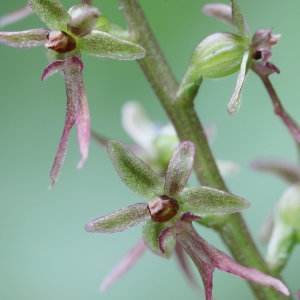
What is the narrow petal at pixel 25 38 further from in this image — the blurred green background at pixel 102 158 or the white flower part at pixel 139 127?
the blurred green background at pixel 102 158

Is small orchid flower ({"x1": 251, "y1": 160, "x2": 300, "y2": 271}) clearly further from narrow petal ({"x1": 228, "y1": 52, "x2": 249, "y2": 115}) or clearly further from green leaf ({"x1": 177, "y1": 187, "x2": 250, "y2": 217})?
narrow petal ({"x1": 228, "y1": 52, "x2": 249, "y2": 115})

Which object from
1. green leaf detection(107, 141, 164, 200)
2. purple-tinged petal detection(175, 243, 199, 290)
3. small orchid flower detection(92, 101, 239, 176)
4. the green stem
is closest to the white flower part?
small orchid flower detection(92, 101, 239, 176)

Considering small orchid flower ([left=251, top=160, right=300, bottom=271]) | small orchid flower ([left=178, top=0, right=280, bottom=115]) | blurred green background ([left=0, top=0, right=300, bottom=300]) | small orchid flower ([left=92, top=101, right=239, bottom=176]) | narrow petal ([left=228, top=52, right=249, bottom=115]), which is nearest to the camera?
narrow petal ([left=228, top=52, right=249, bottom=115])

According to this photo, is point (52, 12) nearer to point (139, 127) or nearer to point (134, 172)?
point (134, 172)

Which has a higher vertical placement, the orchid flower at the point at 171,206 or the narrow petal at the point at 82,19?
the narrow petal at the point at 82,19

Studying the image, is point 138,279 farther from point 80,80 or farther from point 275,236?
point 80,80

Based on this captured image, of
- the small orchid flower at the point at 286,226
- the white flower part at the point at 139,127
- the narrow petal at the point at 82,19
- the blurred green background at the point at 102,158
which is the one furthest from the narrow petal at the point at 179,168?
the blurred green background at the point at 102,158

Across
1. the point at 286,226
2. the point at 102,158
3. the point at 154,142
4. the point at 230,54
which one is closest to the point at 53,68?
the point at 230,54

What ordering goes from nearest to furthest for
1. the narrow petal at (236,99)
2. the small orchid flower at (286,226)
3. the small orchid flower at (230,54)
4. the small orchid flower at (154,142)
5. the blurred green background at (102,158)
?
the narrow petal at (236,99), the small orchid flower at (230,54), the small orchid flower at (286,226), the small orchid flower at (154,142), the blurred green background at (102,158)
